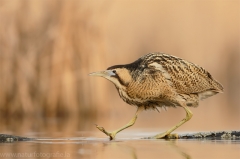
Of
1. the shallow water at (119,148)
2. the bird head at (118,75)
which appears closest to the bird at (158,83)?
the bird head at (118,75)

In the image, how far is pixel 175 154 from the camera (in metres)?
7.01

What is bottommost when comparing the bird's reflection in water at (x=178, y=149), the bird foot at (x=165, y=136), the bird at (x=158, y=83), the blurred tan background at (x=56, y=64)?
the bird's reflection in water at (x=178, y=149)

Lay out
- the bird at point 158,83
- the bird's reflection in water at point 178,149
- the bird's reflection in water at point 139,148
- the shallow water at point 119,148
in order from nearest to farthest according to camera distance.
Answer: the bird's reflection in water at point 178,149 → the shallow water at point 119,148 → the bird's reflection in water at point 139,148 → the bird at point 158,83

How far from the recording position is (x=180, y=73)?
10.5 meters

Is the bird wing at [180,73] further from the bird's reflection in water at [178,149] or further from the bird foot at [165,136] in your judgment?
the bird's reflection in water at [178,149]

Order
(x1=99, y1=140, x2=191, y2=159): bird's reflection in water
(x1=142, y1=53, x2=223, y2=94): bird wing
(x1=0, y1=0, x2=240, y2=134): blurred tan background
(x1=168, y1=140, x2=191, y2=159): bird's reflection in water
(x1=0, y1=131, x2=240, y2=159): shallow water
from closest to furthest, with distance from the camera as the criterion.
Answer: (x1=168, y1=140, x2=191, y2=159): bird's reflection in water, (x1=0, y1=131, x2=240, y2=159): shallow water, (x1=99, y1=140, x2=191, y2=159): bird's reflection in water, (x1=142, y1=53, x2=223, y2=94): bird wing, (x1=0, y1=0, x2=240, y2=134): blurred tan background

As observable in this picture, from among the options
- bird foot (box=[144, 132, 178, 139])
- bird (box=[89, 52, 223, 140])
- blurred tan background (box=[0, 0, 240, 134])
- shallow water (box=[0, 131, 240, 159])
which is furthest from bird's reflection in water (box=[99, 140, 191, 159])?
blurred tan background (box=[0, 0, 240, 134])

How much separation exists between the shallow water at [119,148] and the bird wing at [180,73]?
1.26m

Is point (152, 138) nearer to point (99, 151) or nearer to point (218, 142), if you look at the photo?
point (218, 142)

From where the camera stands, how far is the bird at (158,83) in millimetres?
9852

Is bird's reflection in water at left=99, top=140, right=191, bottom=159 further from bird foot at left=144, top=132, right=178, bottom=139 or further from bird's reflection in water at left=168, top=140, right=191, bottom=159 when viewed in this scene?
bird foot at left=144, top=132, right=178, bottom=139

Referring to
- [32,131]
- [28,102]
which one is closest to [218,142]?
[32,131]

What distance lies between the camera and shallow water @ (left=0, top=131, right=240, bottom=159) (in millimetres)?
6934

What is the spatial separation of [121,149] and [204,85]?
3378 mm
